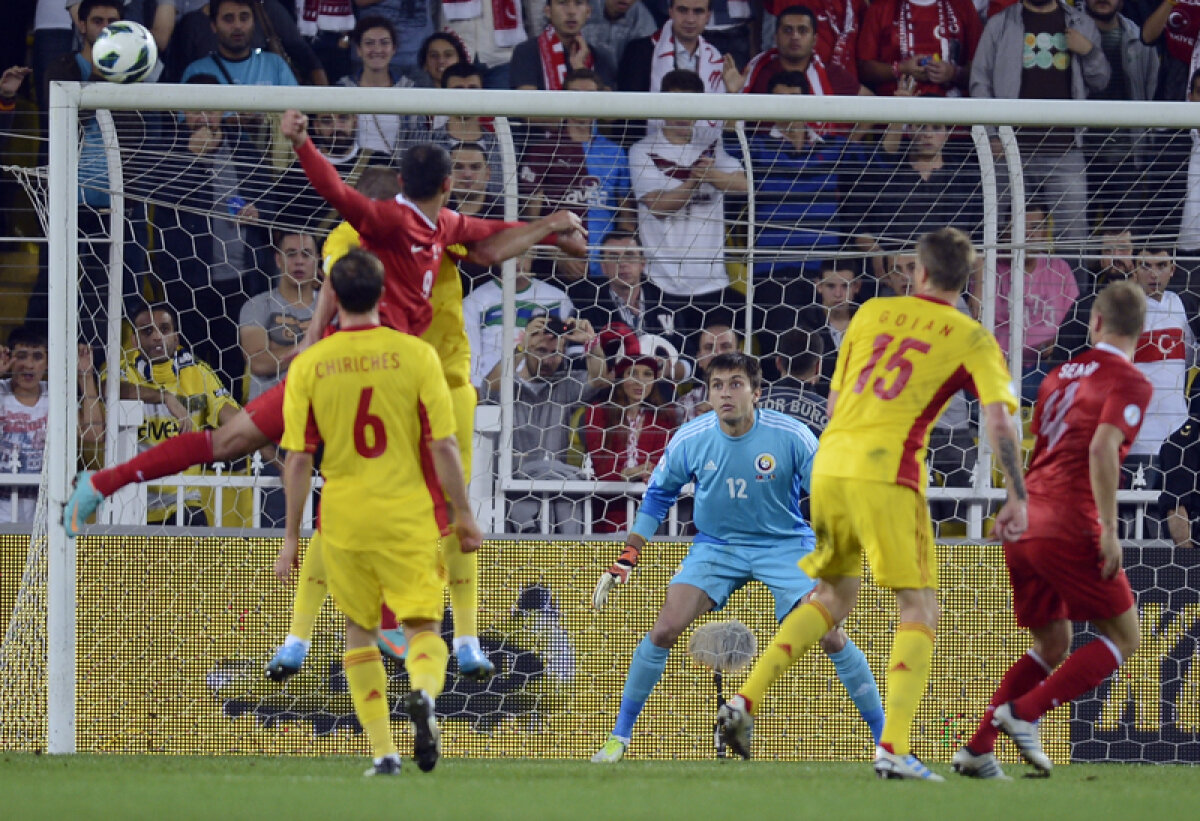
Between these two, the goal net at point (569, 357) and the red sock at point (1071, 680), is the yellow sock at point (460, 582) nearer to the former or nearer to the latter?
the goal net at point (569, 357)

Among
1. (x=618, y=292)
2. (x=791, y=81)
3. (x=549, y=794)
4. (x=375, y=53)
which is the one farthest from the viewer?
(x=375, y=53)

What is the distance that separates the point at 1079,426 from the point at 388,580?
251 centimetres

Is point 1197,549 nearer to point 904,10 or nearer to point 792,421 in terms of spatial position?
point 792,421

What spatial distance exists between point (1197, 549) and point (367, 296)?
182 inches

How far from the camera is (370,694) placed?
5.45 metres

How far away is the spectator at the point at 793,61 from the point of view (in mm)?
10938

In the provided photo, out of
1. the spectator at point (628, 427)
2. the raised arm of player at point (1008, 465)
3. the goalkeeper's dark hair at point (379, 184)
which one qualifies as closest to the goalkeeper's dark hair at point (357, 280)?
the goalkeeper's dark hair at point (379, 184)

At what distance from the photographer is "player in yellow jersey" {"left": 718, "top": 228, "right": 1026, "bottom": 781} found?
5.49 meters

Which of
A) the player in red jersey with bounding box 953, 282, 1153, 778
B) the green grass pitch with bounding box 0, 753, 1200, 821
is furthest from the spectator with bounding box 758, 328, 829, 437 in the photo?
the player in red jersey with bounding box 953, 282, 1153, 778

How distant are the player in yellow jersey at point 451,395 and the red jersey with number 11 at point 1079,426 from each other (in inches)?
82.8

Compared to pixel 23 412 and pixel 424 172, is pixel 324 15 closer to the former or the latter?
pixel 23 412

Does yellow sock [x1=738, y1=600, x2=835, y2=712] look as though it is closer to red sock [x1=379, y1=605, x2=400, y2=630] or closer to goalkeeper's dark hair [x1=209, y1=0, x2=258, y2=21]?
red sock [x1=379, y1=605, x2=400, y2=630]

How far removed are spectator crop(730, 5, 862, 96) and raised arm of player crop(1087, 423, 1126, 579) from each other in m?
5.74

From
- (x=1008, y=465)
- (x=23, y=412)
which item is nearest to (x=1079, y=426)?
(x=1008, y=465)
